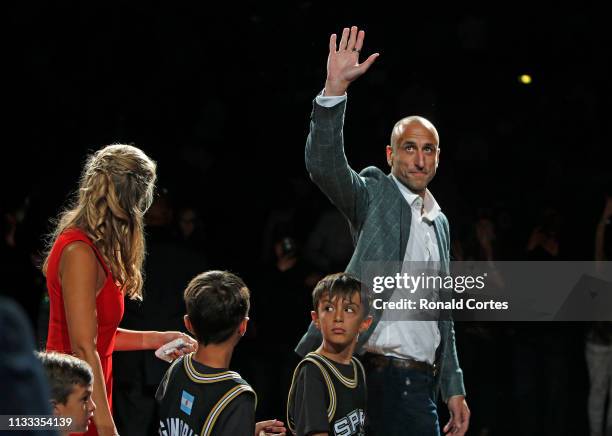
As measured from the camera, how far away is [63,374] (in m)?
2.18

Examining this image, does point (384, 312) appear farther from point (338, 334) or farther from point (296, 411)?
point (296, 411)

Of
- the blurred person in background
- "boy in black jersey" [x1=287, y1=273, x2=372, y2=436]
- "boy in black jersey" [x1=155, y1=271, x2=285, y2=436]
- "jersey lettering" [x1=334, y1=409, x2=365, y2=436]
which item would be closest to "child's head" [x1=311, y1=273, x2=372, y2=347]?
"boy in black jersey" [x1=287, y1=273, x2=372, y2=436]

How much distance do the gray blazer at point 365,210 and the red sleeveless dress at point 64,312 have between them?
84 centimetres

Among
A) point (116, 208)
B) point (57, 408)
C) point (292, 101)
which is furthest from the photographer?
point (292, 101)

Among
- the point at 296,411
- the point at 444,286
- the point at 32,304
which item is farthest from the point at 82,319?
the point at 32,304

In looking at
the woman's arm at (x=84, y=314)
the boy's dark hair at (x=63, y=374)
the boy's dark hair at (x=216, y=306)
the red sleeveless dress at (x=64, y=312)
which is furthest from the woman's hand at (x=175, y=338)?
the boy's dark hair at (x=63, y=374)

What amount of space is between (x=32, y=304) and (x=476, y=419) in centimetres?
283

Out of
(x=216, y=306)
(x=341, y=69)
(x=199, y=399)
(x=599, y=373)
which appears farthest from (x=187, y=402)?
(x=599, y=373)

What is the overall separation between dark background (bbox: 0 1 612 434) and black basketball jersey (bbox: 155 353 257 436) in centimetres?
339

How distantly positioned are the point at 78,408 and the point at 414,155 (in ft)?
5.37

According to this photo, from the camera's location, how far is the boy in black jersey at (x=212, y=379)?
248cm

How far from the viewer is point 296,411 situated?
3.00m

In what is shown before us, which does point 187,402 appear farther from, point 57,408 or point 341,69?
point 341,69

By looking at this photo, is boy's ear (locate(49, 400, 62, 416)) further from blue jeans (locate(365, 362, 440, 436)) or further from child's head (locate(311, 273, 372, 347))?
blue jeans (locate(365, 362, 440, 436))
